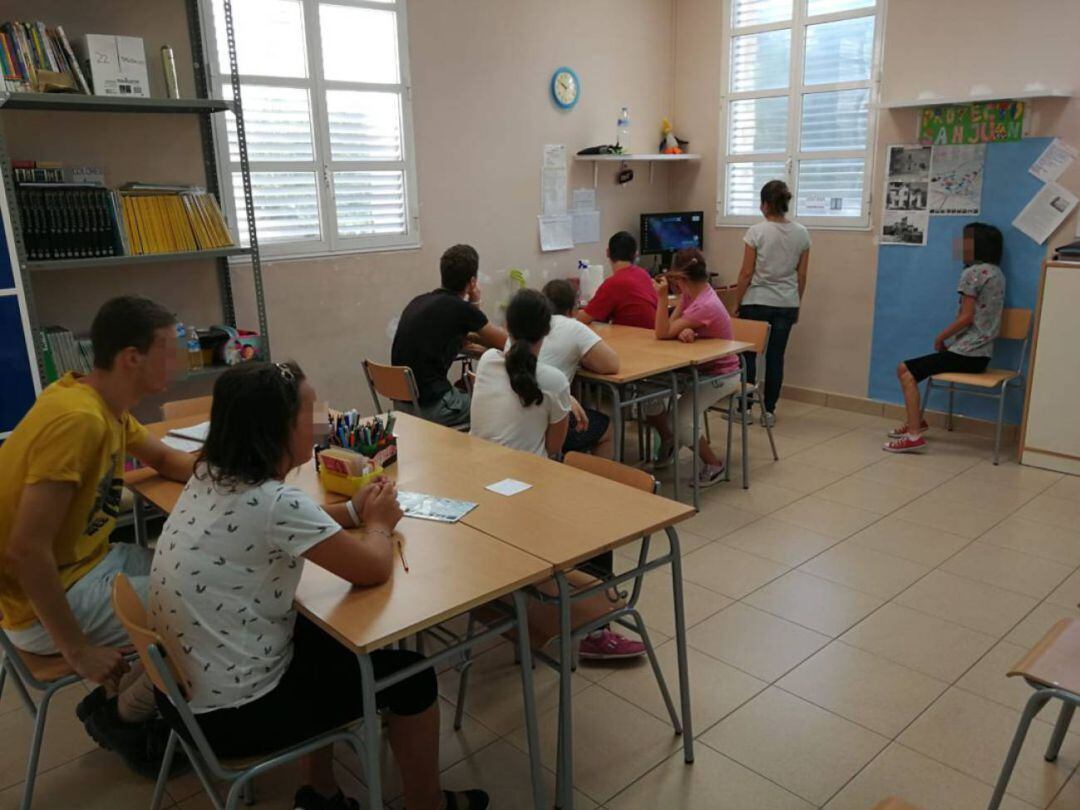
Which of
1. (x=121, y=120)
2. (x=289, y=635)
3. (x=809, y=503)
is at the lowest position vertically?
(x=809, y=503)

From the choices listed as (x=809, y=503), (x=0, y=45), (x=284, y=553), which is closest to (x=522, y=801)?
(x=284, y=553)

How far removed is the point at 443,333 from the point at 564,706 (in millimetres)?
2284

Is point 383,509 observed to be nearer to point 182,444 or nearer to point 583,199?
point 182,444

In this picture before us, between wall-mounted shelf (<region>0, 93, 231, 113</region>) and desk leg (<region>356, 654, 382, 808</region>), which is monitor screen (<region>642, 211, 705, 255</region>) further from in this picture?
desk leg (<region>356, 654, 382, 808</region>)

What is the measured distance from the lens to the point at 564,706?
6.74 feet

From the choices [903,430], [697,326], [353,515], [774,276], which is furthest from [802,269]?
[353,515]

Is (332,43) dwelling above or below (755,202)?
above

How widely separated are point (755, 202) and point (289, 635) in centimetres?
522

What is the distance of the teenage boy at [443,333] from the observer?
13.1ft

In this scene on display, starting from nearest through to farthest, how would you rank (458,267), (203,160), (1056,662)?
(1056,662) < (458,267) < (203,160)

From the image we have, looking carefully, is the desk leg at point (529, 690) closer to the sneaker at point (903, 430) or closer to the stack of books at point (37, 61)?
the stack of books at point (37, 61)

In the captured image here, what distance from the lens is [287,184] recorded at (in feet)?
15.0

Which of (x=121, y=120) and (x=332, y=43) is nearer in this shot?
(x=121, y=120)

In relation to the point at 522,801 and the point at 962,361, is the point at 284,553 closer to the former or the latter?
the point at 522,801
